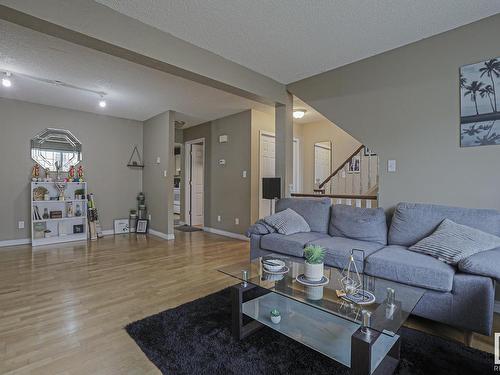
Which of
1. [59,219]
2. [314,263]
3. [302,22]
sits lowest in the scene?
[59,219]

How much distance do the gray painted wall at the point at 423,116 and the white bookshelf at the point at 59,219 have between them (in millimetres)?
4835

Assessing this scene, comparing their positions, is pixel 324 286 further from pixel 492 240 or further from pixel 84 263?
pixel 84 263

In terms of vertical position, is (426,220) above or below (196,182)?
below

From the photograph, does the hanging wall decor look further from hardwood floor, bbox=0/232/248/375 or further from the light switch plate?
the light switch plate

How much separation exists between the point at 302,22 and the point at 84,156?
474 centimetres

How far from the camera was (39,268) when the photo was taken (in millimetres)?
3355

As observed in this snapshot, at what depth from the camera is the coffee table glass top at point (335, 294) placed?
54.4 inches

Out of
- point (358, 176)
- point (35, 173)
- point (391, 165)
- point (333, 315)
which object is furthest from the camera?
point (35, 173)

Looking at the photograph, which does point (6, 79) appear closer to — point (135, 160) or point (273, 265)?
point (135, 160)

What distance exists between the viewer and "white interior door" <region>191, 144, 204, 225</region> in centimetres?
665

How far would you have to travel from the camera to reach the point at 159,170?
5414 millimetres

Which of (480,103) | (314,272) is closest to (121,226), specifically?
(314,272)

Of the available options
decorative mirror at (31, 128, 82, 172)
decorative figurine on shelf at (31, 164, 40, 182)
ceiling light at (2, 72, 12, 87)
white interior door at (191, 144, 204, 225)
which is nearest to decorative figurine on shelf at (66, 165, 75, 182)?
decorative mirror at (31, 128, 82, 172)

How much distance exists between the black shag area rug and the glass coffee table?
126mm
